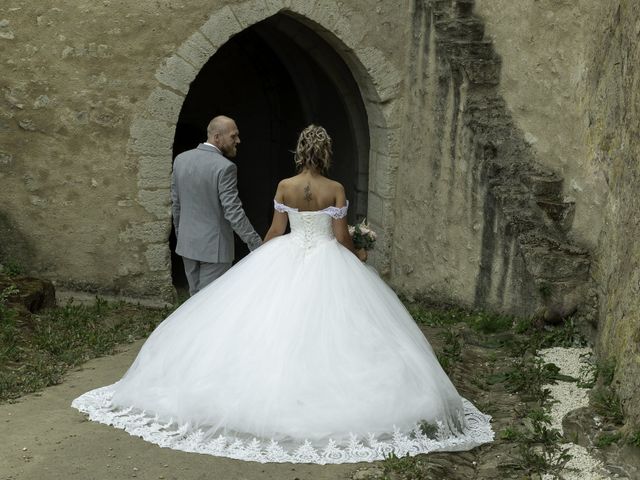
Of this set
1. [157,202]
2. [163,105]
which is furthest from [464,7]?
[157,202]

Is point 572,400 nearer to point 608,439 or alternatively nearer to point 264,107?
point 608,439

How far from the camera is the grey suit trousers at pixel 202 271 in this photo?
659cm

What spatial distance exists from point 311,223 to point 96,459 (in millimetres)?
1760

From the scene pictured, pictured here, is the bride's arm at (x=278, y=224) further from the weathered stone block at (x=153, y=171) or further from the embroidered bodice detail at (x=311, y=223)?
the weathered stone block at (x=153, y=171)

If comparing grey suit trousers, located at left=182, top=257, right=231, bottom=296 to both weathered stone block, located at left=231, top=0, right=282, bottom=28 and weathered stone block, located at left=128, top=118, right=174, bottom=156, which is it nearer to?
weathered stone block, located at left=128, top=118, right=174, bottom=156

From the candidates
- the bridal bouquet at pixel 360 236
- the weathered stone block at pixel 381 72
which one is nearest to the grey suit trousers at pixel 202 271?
the bridal bouquet at pixel 360 236

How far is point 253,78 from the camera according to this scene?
1292 cm

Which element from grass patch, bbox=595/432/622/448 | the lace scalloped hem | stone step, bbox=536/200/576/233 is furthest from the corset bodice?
stone step, bbox=536/200/576/233

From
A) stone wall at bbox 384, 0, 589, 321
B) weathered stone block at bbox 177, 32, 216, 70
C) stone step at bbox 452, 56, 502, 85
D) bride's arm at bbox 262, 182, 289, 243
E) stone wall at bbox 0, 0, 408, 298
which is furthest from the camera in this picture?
weathered stone block at bbox 177, 32, 216, 70

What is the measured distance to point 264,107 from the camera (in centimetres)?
1306

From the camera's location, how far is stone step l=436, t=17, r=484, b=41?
8.16 meters

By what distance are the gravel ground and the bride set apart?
45 centimetres

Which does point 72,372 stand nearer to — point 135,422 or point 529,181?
point 135,422

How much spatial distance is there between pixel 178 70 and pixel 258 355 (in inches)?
162
